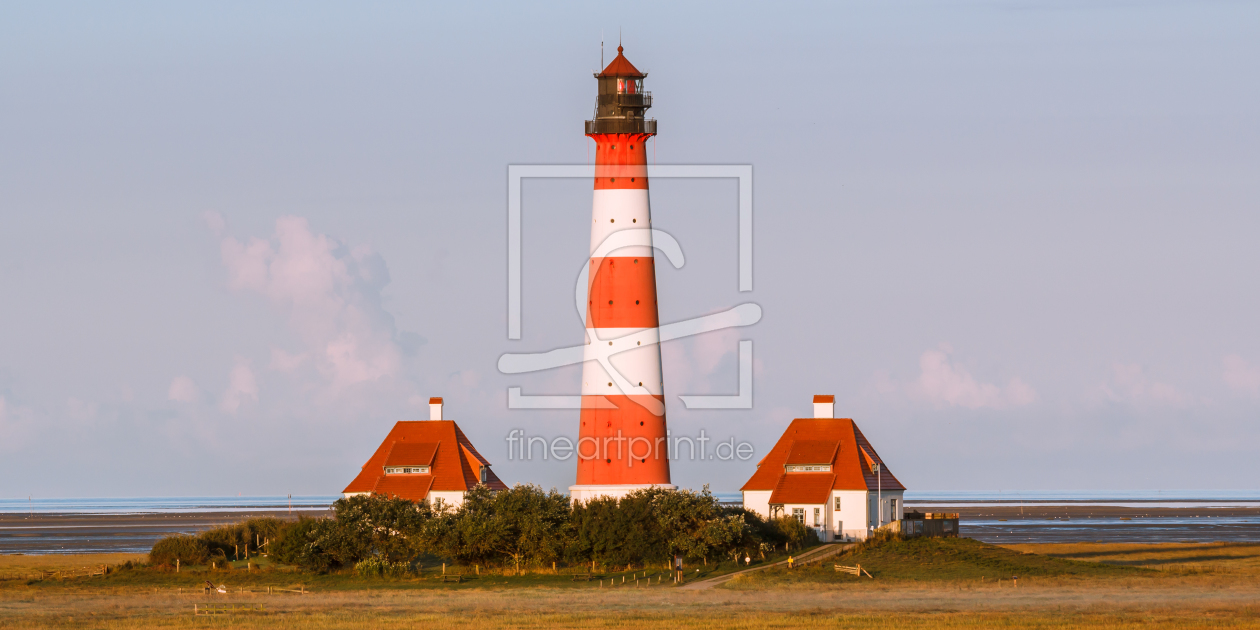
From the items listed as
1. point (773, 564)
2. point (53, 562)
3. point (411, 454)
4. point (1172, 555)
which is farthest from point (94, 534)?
point (1172, 555)

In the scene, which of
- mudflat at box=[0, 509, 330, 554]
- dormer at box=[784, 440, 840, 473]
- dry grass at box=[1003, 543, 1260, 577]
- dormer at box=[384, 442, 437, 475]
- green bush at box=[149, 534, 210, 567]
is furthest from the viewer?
mudflat at box=[0, 509, 330, 554]

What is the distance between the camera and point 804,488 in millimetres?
66812

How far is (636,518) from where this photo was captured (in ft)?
186

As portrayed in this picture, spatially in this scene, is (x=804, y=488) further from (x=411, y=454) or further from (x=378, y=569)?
(x=378, y=569)

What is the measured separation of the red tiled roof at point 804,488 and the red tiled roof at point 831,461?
1.7 inches

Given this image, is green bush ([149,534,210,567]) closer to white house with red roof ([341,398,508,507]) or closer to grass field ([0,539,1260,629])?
grass field ([0,539,1260,629])

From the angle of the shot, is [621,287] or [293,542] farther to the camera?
[293,542]

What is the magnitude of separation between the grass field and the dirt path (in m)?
0.78

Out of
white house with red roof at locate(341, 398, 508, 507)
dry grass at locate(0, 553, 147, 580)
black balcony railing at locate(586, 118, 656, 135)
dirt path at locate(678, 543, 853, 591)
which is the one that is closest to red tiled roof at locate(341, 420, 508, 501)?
white house with red roof at locate(341, 398, 508, 507)

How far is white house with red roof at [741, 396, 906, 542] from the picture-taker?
6612 centimetres

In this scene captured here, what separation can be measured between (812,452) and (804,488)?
1.98 metres

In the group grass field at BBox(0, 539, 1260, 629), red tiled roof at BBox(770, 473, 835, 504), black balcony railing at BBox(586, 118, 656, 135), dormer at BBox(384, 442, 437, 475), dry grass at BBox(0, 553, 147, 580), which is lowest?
dry grass at BBox(0, 553, 147, 580)

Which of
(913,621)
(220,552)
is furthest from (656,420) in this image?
(220,552)

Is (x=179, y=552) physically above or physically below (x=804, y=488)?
below
